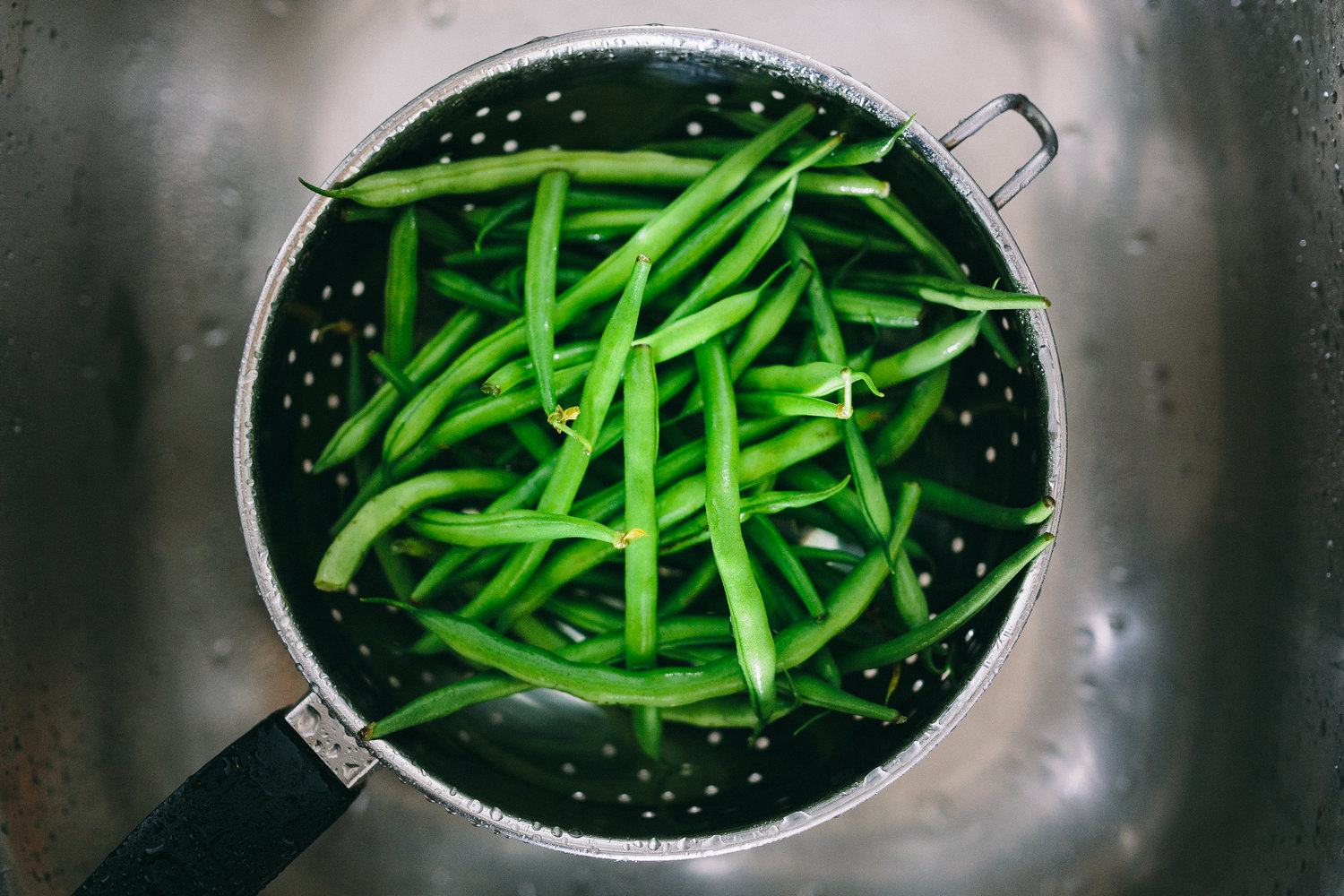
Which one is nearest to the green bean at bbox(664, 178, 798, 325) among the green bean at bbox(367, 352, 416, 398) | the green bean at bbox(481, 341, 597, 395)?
the green bean at bbox(481, 341, 597, 395)

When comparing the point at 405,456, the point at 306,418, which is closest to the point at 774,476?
the point at 405,456

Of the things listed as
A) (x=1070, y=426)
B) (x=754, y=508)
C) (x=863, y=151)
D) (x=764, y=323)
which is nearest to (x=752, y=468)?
(x=754, y=508)

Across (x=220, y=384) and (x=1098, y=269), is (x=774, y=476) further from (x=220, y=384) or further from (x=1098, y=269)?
(x=220, y=384)

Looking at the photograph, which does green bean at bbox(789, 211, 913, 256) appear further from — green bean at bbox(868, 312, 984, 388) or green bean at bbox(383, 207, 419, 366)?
green bean at bbox(383, 207, 419, 366)

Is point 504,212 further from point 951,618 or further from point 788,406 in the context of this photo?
point 951,618

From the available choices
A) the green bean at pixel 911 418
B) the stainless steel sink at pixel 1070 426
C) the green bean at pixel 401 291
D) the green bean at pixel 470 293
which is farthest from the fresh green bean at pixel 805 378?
the stainless steel sink at pixel 1070 426

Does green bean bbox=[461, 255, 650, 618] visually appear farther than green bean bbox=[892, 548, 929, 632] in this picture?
No
